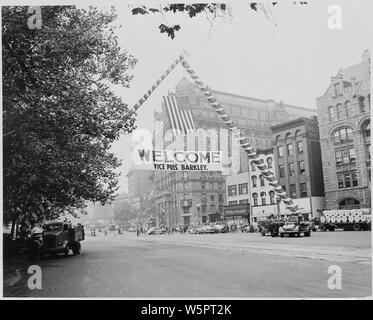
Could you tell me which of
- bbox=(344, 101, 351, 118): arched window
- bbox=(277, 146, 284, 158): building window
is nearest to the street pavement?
bbox=(344, 101, 351, 118): arched window

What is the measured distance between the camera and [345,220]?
3841cm

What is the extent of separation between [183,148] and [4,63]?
5.38 m

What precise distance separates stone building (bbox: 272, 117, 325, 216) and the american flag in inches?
1453

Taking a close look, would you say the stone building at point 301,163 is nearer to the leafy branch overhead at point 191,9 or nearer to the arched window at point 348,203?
the arched window at point 348,203

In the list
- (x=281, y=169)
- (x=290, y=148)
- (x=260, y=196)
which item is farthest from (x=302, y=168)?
(x=260, y=196)

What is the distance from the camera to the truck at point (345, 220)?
120ft

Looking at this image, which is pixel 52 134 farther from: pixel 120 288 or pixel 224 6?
pixel 224 6

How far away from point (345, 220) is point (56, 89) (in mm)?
33481

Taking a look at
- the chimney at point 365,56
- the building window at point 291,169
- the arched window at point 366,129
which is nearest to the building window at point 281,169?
the building window at point 291,169

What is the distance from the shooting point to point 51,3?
31.2 feet

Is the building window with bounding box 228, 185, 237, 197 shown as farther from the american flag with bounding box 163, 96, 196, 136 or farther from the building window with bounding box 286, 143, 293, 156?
the american flag with bounding box 163, 96, 196, 136

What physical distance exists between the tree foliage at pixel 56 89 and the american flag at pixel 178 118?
1.43 m

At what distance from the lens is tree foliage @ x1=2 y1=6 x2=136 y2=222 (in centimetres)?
1112
